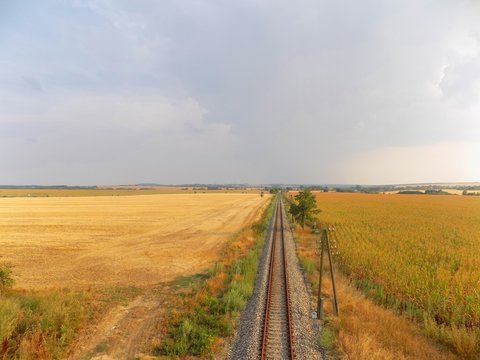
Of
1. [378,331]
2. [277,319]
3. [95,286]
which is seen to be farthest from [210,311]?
[95,286]

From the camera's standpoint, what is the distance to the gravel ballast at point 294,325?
354 inches

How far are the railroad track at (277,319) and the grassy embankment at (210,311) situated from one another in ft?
4.02

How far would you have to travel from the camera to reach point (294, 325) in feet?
35.4

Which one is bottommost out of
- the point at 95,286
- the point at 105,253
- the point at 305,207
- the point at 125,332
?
the point at 105,253

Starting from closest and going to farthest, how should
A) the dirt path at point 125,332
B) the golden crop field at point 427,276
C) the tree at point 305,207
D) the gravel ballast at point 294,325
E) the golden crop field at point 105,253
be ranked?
1. the gravel ballast at point 294,325
2. the dirt path at point 125,332
3. the golden crop field at point 427,276
4. the golden crop field at point 105,253
5. the tree at point 305,207

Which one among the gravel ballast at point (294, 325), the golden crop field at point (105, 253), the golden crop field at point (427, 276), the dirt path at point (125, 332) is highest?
the golden crop field at point (427, 276)

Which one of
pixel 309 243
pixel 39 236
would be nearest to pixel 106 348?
pixel 309 243

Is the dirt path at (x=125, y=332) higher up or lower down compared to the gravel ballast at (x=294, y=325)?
lower down

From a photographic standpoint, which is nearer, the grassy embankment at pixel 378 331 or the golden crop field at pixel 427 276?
the grassy embankment at pixel 378 331

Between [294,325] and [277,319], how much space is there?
80cm

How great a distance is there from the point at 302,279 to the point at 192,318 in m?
8.15

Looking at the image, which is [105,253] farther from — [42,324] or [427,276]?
[427,276]

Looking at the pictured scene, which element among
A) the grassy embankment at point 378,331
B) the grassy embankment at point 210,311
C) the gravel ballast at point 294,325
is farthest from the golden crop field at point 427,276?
the grassy embankment at point 210,311

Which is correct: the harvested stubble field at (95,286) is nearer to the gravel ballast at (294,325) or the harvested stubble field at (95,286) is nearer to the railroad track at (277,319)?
the gravel ballast at (294,325)
